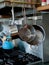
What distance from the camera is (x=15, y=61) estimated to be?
1.47m

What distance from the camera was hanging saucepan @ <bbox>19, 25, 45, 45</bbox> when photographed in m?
1.27

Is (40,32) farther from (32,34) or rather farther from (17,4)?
(17,4)

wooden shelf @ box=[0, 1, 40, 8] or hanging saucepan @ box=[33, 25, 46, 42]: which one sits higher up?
wooden shelf @ box=[0, 1, 40, 8]

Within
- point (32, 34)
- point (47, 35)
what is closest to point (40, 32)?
point (32, 34)

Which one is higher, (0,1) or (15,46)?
(0,1)

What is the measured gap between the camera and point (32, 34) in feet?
4.39

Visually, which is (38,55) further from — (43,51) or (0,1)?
(0,1)

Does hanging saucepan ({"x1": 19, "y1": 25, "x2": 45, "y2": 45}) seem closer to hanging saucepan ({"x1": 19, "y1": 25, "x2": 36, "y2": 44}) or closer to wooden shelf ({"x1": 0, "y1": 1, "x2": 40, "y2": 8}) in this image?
hanging saucepan ({"x1": 19, "y1": 25, "x2": 36, "y2": 44})

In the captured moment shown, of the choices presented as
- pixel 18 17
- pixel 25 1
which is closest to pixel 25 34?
pixel 25 1

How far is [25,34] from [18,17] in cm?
68

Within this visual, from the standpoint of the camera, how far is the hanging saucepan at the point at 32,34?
1.27m

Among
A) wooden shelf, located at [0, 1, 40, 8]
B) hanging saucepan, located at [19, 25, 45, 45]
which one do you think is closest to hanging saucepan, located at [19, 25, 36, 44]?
hanging saucepan, located at [19, 25, 45, 45]

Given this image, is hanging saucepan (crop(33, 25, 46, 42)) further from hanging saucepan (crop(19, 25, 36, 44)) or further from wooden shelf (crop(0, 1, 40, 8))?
wooden shelf (crop(0, 1, 40, 8))

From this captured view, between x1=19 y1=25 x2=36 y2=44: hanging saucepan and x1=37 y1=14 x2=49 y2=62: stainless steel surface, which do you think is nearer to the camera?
x1=19 y1=25 x2=36 y2=44: hanging saucepan
